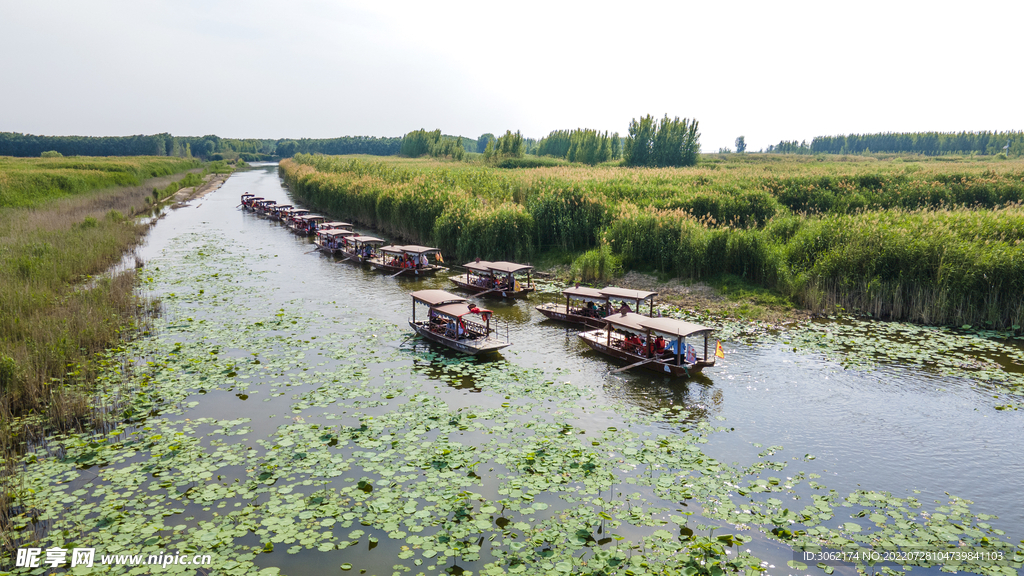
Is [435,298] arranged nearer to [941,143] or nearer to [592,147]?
[592,147]

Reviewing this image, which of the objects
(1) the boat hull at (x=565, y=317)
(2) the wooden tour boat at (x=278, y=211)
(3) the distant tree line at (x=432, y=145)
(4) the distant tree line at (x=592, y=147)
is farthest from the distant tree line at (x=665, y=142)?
(1) the boat hull at (x=565, y=317)

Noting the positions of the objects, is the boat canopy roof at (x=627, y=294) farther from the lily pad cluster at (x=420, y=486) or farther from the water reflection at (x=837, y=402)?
the lily pad cluster at (x=420, y=486)

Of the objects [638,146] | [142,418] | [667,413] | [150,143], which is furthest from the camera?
[150,143]

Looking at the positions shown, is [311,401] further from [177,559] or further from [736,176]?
[736,176]

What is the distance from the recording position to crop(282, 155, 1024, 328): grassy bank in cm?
2284

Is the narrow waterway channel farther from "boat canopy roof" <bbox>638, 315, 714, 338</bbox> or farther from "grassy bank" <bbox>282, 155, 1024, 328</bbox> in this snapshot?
"grassy bank" <bbox>282, 155, 1024, 328</bbox>

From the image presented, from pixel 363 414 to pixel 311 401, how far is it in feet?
6.19

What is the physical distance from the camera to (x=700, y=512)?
10.8 meters

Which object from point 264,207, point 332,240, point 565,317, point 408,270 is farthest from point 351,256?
point 264,207

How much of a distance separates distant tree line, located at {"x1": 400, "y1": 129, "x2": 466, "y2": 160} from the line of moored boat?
94.7 m

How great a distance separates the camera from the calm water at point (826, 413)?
476 inches

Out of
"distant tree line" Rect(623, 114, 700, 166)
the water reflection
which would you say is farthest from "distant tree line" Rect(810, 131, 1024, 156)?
the water reflection

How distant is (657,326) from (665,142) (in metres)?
79.4

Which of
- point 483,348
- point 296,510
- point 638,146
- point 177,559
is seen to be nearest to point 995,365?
point 483,348
